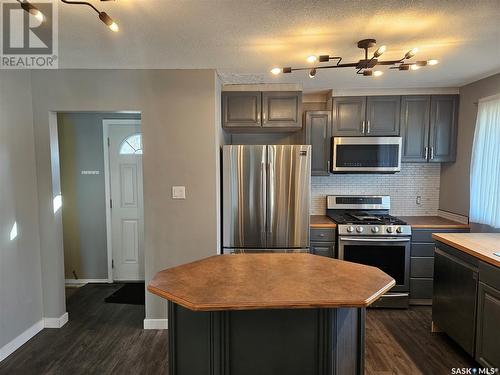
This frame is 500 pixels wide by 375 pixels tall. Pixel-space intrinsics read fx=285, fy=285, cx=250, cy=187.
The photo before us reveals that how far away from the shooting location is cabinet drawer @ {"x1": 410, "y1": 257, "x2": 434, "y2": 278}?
124 inches

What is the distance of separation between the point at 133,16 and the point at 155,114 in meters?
1.05

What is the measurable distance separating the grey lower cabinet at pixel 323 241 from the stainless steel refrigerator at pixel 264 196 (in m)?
0.26

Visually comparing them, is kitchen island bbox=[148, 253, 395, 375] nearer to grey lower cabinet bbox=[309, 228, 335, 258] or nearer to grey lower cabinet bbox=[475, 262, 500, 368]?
grey lower cabinet bbox=[475, 262, 500, 368]

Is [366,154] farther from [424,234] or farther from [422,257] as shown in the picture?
[422,257]

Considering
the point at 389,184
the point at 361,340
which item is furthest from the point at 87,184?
the point at 389,184

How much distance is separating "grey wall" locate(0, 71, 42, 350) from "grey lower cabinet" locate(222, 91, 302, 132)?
6.18ft

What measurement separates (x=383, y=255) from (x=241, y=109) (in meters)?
2.26

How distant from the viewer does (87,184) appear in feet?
12.3

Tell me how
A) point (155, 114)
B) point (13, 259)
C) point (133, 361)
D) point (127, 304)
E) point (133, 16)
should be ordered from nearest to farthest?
point (133, 16) → point (133, 361) → point (13, 259) → point (155, 114) → point (127, 304)

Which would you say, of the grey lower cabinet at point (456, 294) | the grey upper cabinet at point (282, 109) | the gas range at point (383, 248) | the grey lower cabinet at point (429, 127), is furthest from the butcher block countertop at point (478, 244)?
the grey upper cabinet at point (282, 109)

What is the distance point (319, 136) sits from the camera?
3445mm

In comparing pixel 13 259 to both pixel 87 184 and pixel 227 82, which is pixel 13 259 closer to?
pixel 87 184

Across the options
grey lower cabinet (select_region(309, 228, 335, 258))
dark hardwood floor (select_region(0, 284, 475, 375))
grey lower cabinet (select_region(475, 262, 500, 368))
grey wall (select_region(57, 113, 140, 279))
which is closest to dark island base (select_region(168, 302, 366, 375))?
dark hardwood floor (select_region(0, 284, 475, 375))

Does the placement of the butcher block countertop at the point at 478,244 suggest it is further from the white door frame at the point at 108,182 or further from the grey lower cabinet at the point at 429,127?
the white door frame at the point at 108,182
